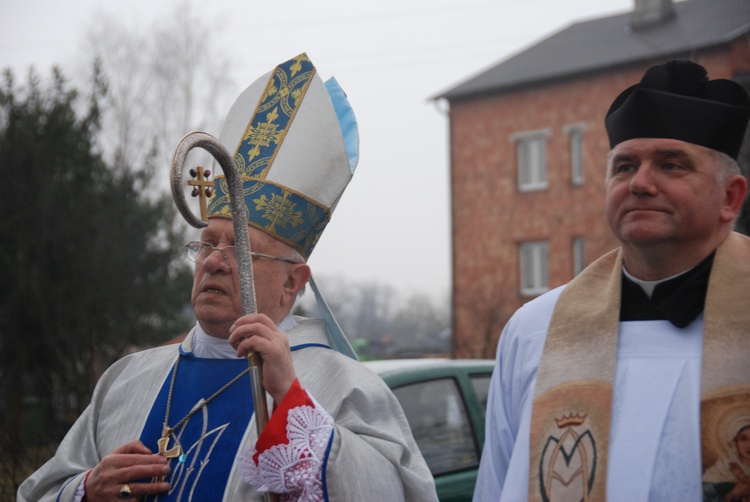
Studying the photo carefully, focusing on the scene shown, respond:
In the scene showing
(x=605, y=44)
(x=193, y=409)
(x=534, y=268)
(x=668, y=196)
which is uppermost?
(x=605, y=44)

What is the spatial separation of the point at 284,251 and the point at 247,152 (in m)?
0.38

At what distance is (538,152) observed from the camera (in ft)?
90.6

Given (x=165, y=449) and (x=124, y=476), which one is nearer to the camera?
(x=124, y=476)

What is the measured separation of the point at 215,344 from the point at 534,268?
24.8m

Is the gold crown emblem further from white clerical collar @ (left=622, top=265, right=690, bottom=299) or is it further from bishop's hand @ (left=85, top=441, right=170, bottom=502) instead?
bishop's hand @ (left=85, top=441, right=170, bottom=502)

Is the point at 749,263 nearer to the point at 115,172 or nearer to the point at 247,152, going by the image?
the point at 247,152

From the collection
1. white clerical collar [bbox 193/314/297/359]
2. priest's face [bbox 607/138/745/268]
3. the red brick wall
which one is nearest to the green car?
white clerical collar [bbox 193/314/297/359]

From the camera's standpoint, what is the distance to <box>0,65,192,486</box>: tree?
37.5 feet

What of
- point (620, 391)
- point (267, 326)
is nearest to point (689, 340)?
point (620, 391)

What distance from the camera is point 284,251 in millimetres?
3357

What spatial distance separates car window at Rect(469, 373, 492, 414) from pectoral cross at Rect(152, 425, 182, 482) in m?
3.18

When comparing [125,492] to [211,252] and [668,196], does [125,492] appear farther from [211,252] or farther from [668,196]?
[668,196]

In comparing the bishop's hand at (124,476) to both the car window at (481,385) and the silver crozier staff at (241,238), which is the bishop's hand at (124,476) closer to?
the silver crozier staff at (241,238)

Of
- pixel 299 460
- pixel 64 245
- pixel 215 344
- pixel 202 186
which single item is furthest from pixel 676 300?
pixel 64 245
